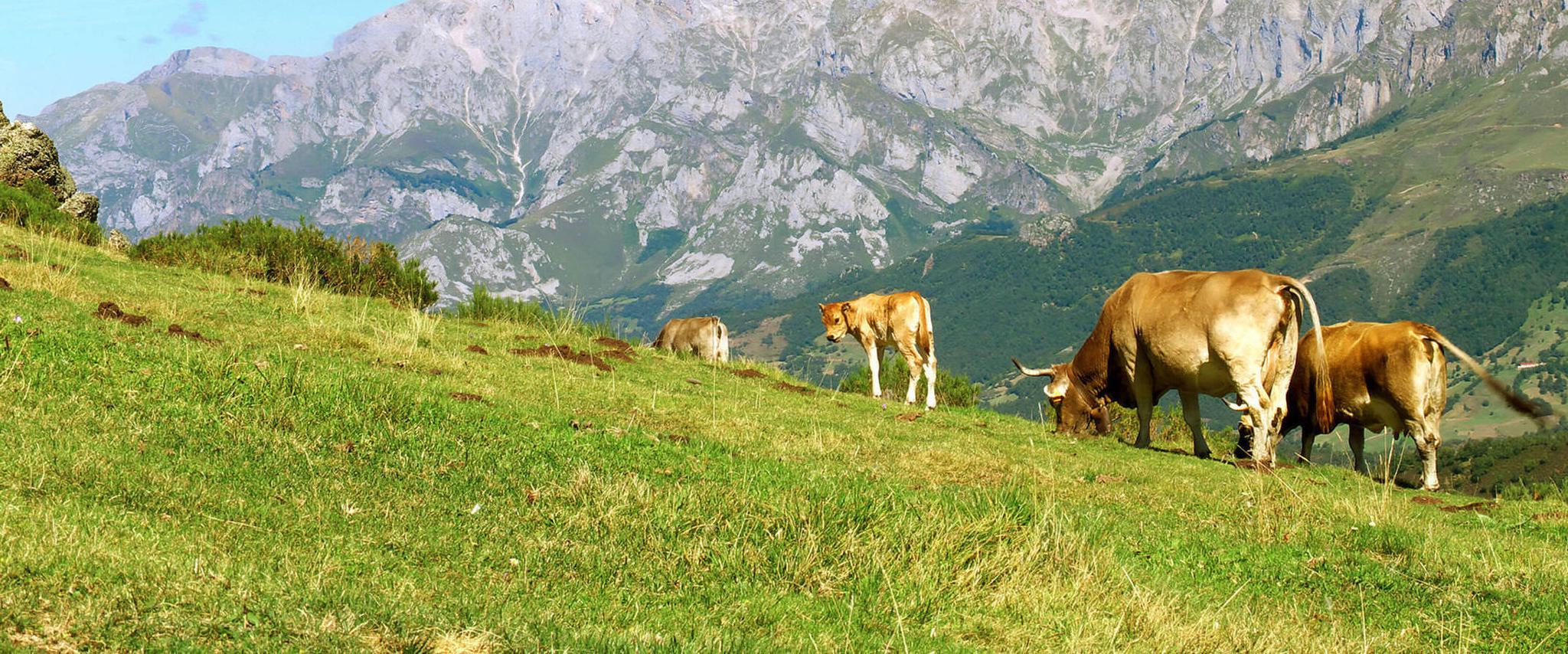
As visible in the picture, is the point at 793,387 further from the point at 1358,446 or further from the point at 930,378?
the point at 1358,446

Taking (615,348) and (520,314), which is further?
(520,314)

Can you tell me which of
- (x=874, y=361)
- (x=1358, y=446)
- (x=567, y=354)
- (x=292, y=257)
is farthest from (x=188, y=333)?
(x=1358, y=446)

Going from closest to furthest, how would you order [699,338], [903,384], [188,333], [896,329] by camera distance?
[188,333], [896,329], [699,338], [903,384]

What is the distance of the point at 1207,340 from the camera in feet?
52.6

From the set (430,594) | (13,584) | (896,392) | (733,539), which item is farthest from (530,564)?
(896,392)

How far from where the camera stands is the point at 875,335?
24.3 meters

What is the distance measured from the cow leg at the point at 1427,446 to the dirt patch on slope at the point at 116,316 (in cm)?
1874

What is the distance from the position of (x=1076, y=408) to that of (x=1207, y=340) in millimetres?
4087

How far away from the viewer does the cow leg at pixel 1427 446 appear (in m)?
17.6

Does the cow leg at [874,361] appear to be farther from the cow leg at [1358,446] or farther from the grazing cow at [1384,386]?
the cow leg at [1358,446]

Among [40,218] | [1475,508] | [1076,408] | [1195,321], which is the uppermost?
[40,218]

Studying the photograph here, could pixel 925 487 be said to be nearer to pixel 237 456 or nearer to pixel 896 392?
pixel 237 456

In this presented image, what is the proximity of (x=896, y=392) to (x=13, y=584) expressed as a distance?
26.9 m

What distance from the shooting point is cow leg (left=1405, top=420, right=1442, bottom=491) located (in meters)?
17.6
